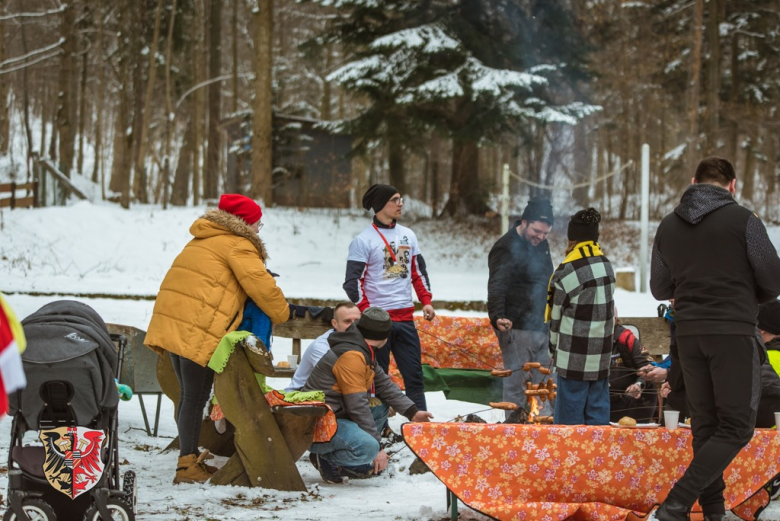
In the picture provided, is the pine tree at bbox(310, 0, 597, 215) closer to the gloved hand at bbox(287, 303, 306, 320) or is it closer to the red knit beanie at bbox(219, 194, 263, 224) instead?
the gloved hand at bbox(287, 303, 306, 320)

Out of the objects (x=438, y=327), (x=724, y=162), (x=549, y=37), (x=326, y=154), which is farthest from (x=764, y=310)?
(x=326, y=154)

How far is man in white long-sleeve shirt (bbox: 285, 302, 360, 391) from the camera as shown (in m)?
5.42

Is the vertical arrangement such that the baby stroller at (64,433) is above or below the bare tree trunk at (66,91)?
below

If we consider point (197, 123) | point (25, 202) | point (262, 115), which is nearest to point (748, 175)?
point (262, 115)

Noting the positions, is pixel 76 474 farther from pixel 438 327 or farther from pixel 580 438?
pixel 438 327

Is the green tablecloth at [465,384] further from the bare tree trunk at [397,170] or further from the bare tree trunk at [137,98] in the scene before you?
the bare tree trunk at [137,98]

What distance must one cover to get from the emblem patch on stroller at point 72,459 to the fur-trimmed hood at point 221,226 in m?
1.47

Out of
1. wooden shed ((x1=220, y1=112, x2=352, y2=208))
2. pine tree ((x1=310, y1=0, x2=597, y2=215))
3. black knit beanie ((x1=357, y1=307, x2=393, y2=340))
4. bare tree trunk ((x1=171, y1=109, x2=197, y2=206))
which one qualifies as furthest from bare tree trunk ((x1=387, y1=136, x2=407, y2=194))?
black knit beanie ((x1=357, y1=307, x2=393, y2=340))

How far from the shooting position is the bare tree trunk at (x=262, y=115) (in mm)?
20266

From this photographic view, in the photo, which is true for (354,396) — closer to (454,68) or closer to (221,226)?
(221,226)

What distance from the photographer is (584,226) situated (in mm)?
4926

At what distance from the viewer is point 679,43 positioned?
2456cm

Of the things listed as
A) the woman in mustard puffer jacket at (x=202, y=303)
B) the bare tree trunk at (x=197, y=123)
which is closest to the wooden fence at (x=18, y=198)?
the bare tree trunk at (x=197, y=123)

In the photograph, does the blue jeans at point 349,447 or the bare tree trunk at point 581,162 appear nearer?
the blue jeans at point 349,447
